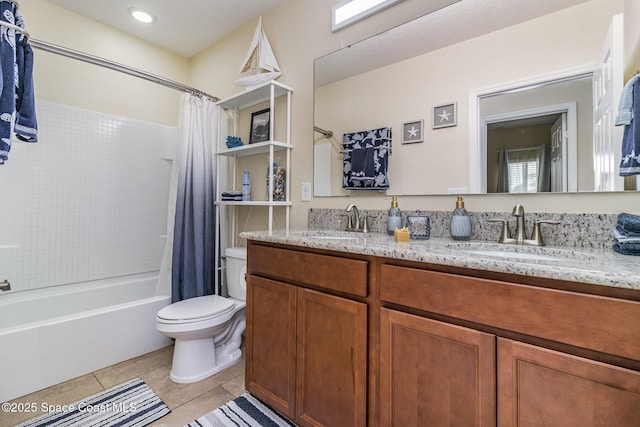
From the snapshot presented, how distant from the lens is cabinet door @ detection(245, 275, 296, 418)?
1.34m

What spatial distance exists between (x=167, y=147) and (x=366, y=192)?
6.90 feet

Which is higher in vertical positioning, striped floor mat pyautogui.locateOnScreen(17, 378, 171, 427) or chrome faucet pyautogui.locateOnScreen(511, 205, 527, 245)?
chrome faucet pyautogui.locateOnScreen(511, 205, 527, 245)

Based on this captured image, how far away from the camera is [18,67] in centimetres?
132

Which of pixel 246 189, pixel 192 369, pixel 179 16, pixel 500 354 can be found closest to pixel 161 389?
pixel 192 369

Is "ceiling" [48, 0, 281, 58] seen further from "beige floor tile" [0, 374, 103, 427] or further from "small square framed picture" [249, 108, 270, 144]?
"beige floor tile" [0, 374, 103, 427]

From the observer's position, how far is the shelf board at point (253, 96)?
2.07 m

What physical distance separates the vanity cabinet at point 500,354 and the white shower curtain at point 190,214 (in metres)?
1.64

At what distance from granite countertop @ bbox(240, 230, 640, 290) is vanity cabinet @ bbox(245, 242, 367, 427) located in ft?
0.21

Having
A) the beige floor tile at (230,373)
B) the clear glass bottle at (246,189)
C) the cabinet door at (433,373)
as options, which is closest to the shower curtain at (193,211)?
the clear glass bottle at (246,189)

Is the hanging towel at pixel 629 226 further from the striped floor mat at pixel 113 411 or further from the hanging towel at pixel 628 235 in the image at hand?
the striped floor mat at pixel 113 411

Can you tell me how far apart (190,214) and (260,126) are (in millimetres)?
853

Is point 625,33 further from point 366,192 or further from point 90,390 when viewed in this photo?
point 90,390

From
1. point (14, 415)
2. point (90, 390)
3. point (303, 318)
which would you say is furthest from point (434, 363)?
point (14, 415)

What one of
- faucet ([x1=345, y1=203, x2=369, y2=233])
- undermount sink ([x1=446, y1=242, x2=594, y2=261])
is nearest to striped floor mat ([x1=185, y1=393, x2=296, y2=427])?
faucet ([x1=345, y1=203, x2=369, y2=233])
